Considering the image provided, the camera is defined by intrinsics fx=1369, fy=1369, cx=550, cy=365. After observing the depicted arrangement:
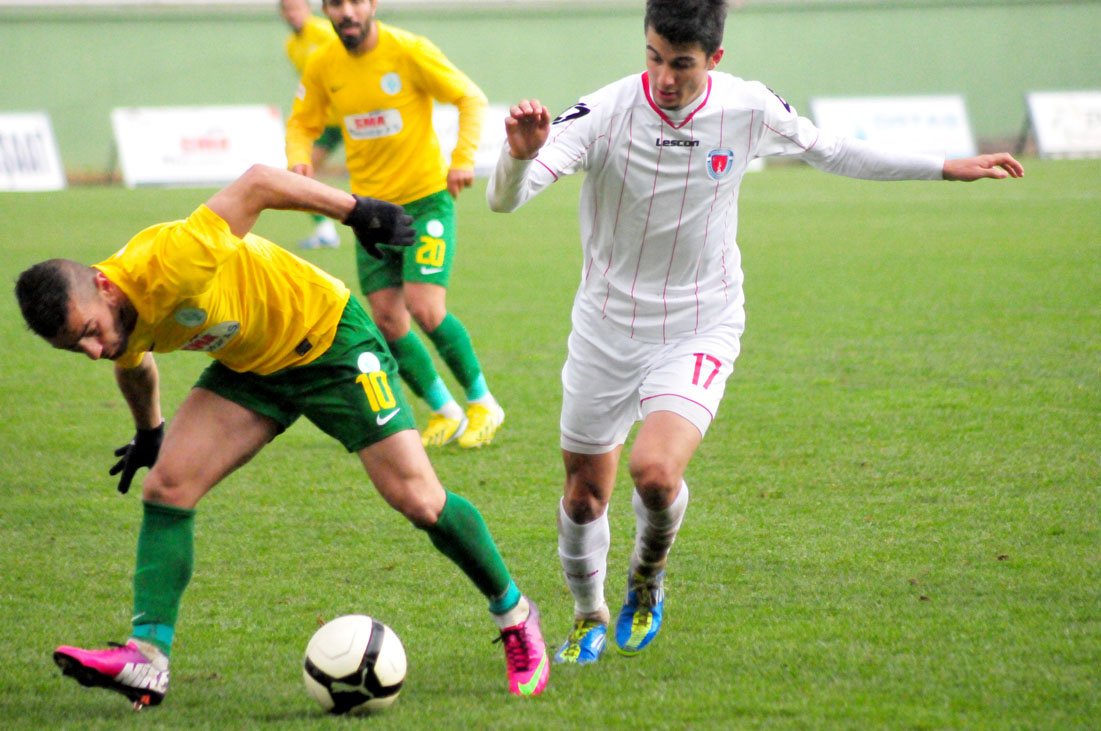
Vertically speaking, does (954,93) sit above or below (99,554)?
below

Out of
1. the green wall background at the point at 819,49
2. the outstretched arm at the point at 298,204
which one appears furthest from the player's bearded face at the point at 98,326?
the green wall background at the point at 819,49

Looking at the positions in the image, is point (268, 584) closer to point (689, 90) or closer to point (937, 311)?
point (689, 90)

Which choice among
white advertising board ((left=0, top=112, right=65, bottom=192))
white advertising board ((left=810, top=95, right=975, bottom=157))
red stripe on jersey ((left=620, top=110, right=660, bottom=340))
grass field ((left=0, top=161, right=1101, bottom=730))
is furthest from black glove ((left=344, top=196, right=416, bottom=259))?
white advertising board ((left=810, top=95, right=975, bottom=157))

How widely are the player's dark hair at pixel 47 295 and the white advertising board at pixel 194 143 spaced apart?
1962cm

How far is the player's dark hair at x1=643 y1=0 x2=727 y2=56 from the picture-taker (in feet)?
13.3

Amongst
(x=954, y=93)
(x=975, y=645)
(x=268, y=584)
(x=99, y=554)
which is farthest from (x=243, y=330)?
(x=954, y=93)

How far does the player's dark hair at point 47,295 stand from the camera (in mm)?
3586

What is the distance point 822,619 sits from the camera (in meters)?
4.57

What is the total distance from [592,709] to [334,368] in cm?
127

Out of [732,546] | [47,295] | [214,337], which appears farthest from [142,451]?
[732,546]

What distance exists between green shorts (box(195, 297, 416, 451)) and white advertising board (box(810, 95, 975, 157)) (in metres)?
23.0

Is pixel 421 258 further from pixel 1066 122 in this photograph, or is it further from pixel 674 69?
pixel 1066 122

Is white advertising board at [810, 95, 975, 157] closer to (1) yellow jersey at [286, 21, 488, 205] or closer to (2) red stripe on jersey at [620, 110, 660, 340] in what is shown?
(1) yellow jersey at [286, 21, 488, 205]

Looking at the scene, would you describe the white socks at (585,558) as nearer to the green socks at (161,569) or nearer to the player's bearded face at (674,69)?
the green socks at (161,569)
